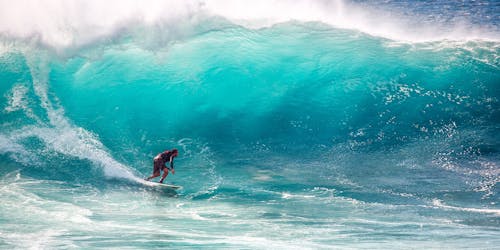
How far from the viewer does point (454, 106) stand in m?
12.5

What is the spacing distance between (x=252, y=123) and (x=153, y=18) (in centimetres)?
504

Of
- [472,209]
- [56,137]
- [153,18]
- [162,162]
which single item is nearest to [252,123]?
[162,162]

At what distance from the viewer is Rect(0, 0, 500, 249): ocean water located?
796 centimetres

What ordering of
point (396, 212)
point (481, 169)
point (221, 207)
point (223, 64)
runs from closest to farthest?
point (396, 212) → point (221, 207) → point (481, 169) → point (223, 64)

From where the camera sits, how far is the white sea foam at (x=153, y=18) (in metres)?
15.3

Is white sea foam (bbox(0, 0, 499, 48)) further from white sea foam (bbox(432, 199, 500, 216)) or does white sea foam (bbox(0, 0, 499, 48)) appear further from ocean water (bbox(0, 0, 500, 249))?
white sea foam (bbox(432, 199, 500, 216))

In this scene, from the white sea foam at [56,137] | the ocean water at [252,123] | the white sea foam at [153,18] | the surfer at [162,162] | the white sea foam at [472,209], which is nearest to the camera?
the ocean water at [252,123]

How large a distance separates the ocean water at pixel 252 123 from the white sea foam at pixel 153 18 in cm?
5

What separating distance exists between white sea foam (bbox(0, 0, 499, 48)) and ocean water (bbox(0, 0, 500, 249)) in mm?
46

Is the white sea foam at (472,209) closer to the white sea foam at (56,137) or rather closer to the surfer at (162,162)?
the surfer at (162,162)

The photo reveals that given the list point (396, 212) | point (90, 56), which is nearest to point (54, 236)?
point (396, 212)

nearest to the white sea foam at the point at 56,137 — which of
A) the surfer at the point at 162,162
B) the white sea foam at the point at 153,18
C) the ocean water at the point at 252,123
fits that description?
the ocean water at the point at 252,123

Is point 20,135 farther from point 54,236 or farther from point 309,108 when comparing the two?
point 309,108

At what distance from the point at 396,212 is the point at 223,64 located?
7.51m
